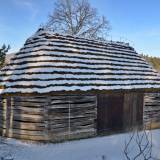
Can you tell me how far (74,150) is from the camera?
12.9m

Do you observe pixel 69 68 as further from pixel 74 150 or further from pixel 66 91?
pixel 74 150

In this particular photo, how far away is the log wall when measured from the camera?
13.9 metres

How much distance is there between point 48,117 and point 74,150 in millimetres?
1772

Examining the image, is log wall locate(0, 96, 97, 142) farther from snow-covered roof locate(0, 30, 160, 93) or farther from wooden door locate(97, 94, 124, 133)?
snow-covered roof locate(0, 30, 160, 93)

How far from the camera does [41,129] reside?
45.4ft

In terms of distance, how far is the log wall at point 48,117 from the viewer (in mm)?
13875

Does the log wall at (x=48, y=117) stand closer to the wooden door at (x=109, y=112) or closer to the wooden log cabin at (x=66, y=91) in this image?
the wooden log cabin at (x=66, y=91)

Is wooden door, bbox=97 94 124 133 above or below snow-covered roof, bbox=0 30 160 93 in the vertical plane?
below

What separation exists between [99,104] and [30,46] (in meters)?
4.04

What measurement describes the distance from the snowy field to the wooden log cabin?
1.99 feet

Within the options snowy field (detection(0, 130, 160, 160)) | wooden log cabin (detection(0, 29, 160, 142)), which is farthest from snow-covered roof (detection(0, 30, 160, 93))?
snowy field (detection(0, 130, 160, 160))

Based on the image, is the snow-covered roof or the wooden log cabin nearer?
the wooden log cabin

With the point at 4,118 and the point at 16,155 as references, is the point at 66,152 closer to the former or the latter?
the point at 16,155

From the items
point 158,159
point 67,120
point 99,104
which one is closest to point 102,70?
point 99,104
